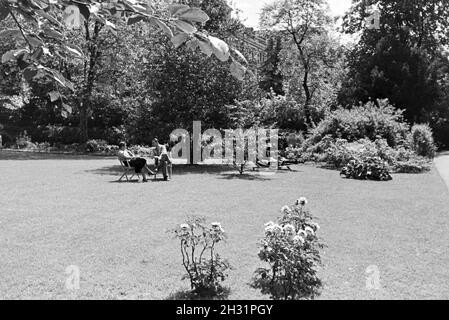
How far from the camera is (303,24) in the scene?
1385 inches

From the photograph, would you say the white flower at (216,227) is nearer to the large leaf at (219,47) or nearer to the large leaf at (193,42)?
the large leaf at (193,42)

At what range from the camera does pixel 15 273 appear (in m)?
6.52

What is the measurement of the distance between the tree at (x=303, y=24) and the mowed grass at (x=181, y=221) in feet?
66.3

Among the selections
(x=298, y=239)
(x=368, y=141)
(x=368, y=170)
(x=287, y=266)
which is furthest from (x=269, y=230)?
(x=368, y=141)

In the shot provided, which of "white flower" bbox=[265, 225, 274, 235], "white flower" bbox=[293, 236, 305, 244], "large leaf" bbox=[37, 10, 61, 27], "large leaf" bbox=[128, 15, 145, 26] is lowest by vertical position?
"white flower" bbox=[293, 236, 305, 244]

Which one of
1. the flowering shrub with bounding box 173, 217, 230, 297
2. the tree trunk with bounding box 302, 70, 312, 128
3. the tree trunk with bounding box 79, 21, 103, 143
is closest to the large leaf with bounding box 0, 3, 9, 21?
the flowering shrub with bounding box 173, 217, 230, 297


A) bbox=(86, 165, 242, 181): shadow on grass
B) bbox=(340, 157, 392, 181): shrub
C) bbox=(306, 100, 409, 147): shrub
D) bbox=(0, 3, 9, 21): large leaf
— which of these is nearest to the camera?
bbox=(0, 3, 9, 21): large leaf

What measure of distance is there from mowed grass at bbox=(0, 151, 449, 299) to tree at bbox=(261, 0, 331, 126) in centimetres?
2020

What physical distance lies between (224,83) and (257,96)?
72.7 inches

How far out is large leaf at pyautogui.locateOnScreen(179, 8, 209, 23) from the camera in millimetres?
1850

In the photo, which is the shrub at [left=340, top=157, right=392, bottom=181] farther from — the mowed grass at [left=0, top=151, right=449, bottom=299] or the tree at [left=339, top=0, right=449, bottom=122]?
the tree at [left=339, top=0, right=449, bottom=122]

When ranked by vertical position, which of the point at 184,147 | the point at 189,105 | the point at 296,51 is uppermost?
the point at 296,51
